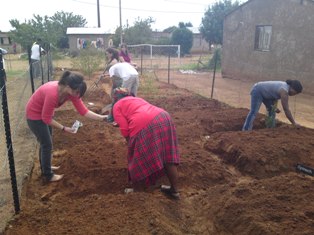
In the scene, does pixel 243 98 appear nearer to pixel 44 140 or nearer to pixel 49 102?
pixel 44 140

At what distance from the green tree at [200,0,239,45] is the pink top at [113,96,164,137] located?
30.7 meters

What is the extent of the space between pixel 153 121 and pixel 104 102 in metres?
6.45

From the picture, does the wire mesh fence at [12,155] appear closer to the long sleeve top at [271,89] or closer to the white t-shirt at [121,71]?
the white t-shirt at [121,71]

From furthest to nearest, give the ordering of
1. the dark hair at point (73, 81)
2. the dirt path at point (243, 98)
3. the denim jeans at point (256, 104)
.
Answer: the dirt path at point (243, 98) → the denim jeans at point (256, 104) → the dark hair at point (73, 81)

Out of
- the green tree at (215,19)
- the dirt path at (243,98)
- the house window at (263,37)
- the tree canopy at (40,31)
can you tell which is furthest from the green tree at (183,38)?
the house window at (263,37)

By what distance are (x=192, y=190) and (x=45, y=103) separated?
6.94 feet

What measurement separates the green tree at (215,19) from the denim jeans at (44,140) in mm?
30461

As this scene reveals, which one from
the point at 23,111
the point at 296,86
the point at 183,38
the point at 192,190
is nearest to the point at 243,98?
the point at 296,86

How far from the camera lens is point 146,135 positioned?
3.46 metres

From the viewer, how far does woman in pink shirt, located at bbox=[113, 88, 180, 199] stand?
3463 millimetres

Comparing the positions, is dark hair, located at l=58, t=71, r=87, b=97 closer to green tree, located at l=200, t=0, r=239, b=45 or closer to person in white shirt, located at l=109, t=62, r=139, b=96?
person in white shirt, located at l=109, t=62, r=139, b=96

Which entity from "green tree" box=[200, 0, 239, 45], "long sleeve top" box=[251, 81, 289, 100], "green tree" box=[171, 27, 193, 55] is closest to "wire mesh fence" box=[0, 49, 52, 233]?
"long sleeve top" box=[251, 81, 289, 100]

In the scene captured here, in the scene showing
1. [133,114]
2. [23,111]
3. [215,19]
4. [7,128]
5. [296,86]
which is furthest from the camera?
[215,19]

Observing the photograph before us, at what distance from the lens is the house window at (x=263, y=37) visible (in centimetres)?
1514
